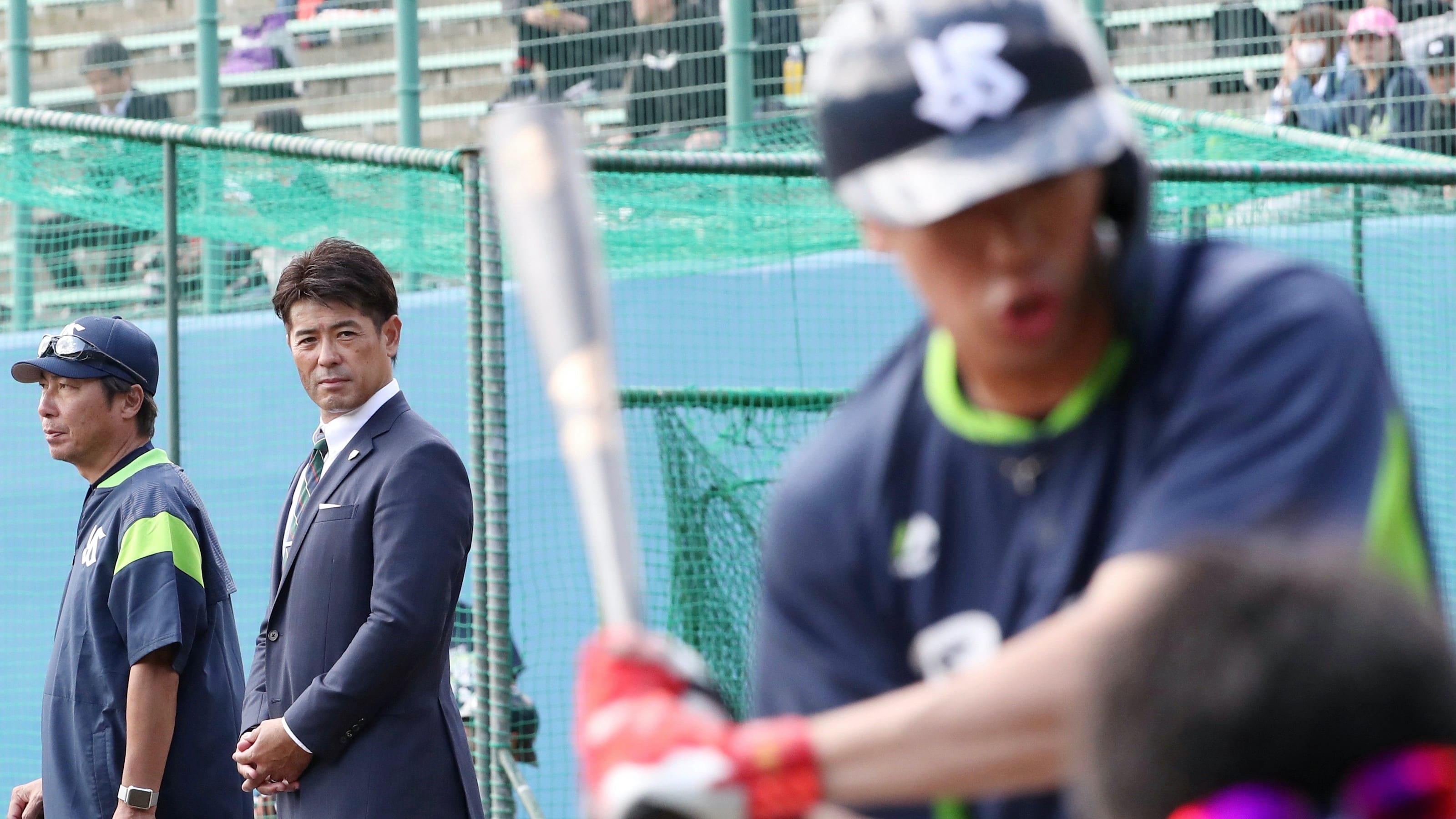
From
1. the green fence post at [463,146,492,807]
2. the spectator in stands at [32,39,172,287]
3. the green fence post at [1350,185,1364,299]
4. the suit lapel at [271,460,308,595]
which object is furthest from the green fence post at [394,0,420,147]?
the green fence post at [1350,185,1364,299]

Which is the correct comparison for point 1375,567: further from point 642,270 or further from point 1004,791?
point 642,270

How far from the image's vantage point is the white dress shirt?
14.5ft

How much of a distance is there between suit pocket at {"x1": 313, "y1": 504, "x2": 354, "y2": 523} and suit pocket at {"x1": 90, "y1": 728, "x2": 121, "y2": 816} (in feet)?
3.07

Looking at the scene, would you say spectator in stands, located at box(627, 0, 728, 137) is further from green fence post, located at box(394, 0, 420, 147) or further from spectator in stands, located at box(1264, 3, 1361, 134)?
spectator in stands, located at box(1264, 3, 1361, 134)

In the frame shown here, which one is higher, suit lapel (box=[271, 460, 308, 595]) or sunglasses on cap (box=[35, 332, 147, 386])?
sunglasses on cap (box=[35, 332, 147, 386])

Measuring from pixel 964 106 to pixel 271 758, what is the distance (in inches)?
124

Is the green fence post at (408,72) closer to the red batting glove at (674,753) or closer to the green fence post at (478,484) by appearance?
the green fence post at (478,484)

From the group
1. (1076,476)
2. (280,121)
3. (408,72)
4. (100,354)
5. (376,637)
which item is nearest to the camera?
(1076,476)

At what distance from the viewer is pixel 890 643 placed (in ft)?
5.60

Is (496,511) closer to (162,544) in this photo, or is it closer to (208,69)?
(162,544)

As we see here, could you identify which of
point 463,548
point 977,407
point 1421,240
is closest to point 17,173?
point 463,548

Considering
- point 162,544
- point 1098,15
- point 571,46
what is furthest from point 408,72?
point 162,544

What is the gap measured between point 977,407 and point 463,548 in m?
2.86

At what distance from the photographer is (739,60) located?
7434mm
